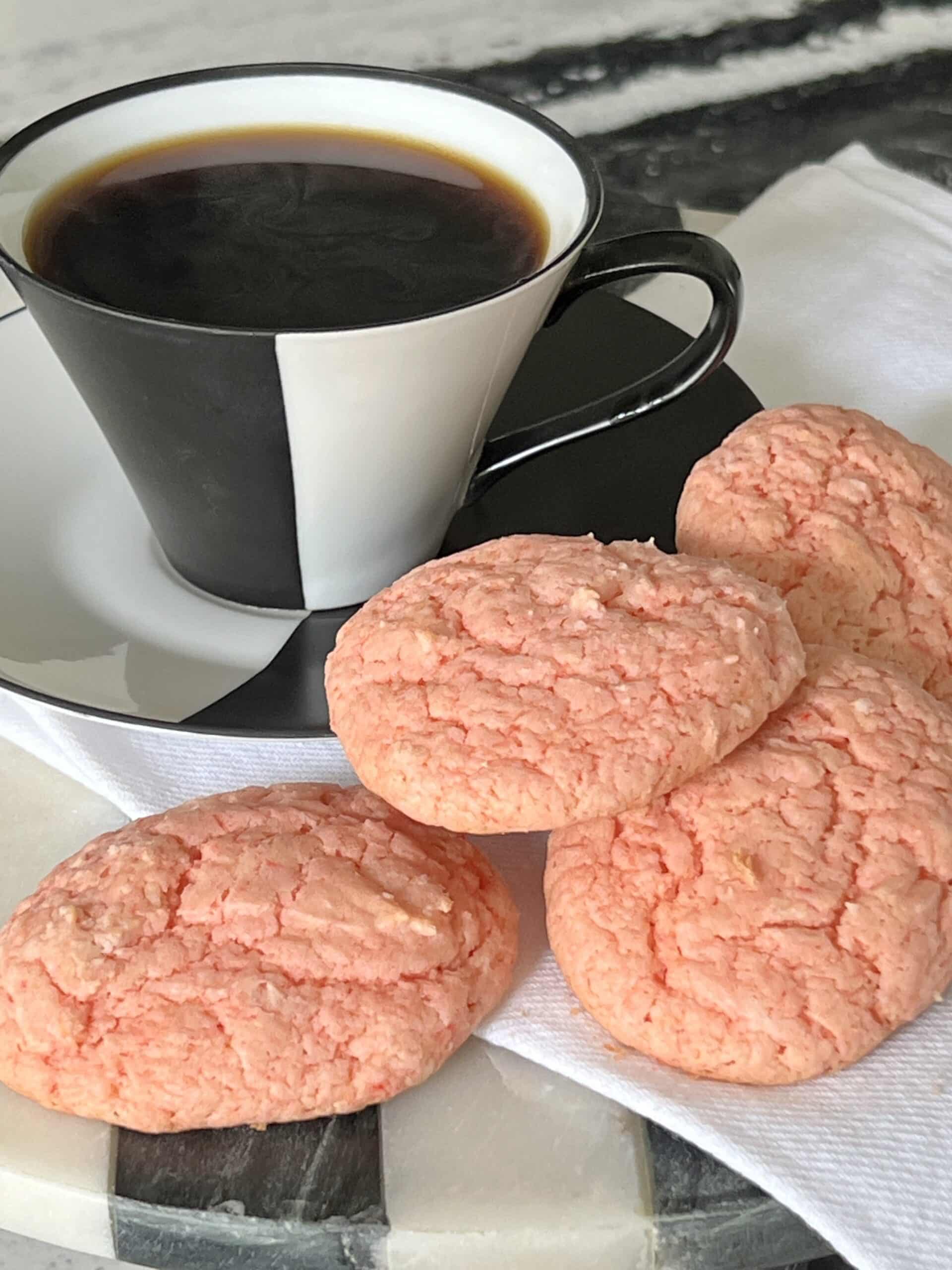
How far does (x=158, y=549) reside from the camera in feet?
3.39

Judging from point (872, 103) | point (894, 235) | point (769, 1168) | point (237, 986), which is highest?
point (237, 986)

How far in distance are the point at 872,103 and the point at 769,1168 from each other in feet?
6.99

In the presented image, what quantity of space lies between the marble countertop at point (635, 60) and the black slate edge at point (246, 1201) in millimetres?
1692

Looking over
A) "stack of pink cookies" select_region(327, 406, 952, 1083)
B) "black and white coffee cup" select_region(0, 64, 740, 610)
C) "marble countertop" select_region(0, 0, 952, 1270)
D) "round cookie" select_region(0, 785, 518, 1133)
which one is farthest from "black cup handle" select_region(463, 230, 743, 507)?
"marble countertop" select_region(0, 0, 952, 1270)

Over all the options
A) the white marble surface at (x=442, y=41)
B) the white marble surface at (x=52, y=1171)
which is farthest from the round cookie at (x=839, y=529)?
the white marble surface at (x=442, y=41)

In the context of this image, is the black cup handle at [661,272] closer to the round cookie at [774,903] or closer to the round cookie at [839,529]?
the round cookie at [839,529]

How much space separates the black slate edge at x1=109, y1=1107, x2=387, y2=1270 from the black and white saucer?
23cm

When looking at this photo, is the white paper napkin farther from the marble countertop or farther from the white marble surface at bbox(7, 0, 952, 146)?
the white marble surface at bbox(7, 0, 952, 146)

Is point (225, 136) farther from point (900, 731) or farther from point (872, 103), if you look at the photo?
point (872, 103)

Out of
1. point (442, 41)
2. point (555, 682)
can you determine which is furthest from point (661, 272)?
point (442, 41)

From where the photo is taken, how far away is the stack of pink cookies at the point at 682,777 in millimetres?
696

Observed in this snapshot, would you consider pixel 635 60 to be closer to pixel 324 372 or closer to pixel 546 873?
pixel 324 372

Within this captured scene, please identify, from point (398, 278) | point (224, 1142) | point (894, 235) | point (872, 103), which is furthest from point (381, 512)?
point (872, 103)

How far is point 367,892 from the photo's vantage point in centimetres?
73
